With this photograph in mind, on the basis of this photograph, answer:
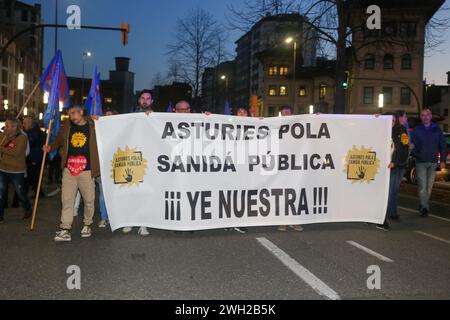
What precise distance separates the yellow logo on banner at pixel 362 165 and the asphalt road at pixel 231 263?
0.86 m

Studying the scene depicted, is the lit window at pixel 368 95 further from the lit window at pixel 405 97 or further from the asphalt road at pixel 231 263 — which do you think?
the asphalt road at pixel 231 263

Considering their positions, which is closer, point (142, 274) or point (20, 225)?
point (142, 274)

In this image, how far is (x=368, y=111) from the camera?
5675cm

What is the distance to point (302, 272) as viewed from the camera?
5625mm

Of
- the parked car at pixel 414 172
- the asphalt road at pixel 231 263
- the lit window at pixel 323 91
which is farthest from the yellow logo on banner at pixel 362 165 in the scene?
the lit window at pixel 323 91

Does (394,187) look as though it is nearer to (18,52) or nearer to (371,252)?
(371,252)

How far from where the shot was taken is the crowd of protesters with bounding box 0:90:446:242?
285 inches

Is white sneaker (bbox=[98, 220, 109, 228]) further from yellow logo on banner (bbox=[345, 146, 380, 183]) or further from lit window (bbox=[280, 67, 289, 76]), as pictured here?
lit window (bbox=[280, 67, 289, 76])

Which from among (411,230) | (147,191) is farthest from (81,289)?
(411,230)

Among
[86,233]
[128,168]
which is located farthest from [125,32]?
[86,233]

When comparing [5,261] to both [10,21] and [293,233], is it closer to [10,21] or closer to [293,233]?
[293,233]

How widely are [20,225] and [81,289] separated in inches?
159

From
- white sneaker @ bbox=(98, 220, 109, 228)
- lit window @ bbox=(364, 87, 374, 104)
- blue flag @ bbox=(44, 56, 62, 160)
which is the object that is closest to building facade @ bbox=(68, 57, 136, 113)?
lit window @ bbox=(364, 87, 374, 104)

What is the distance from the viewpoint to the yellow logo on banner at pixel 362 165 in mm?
8328
